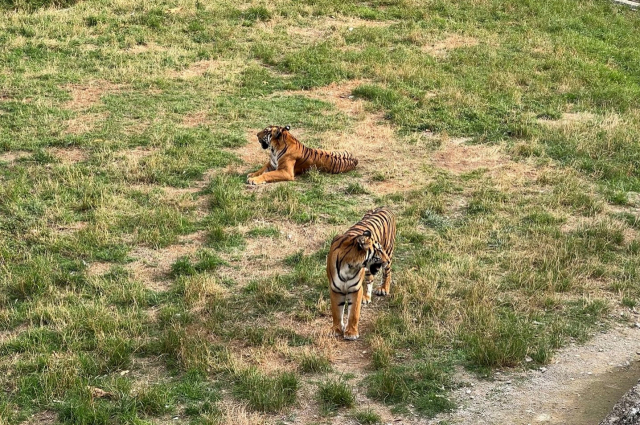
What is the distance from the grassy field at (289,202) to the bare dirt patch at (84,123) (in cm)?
5

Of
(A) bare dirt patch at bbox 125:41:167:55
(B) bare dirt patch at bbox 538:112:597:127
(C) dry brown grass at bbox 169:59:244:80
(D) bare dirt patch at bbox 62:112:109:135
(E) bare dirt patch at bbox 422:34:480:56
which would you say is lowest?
(D) bare dirt patch at bbox 62:112:109:135

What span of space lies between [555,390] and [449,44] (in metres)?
11.2

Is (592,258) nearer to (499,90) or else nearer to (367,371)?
(367,371)

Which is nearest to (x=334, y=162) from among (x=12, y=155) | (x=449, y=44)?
(x=12, y=155)

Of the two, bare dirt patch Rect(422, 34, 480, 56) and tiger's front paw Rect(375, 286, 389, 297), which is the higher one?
bare dirt patch Rect(422, 34, 480, 56)

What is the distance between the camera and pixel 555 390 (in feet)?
22.4

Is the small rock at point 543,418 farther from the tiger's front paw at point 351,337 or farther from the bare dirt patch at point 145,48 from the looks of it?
the bare dirt patch at point 145,48

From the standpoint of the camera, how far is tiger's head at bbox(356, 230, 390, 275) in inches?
285

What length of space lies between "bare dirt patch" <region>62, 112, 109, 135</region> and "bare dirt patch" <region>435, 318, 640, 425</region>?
24.4ft

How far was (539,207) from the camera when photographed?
1040 centimetres

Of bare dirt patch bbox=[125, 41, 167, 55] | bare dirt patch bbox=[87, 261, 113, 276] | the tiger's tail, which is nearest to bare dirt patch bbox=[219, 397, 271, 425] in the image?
bare dirt patch bbox=[87, 261, 113, 276]

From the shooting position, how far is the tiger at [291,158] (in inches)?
438

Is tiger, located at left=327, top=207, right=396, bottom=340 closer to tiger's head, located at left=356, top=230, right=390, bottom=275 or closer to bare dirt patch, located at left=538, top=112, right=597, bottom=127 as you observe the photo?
tiger's head, located at left=356, top=230, right=390, bottom=275

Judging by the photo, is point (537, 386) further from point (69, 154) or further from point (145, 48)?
point (145, 48)
